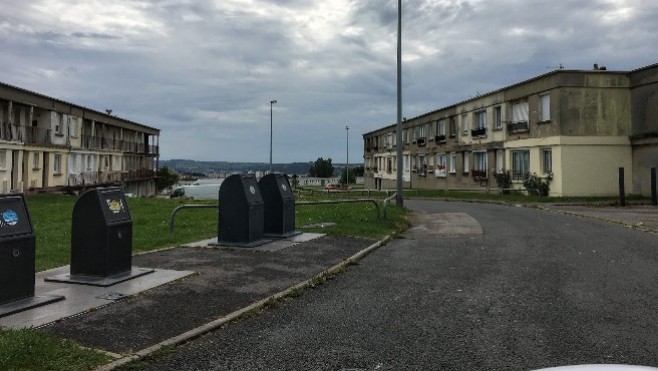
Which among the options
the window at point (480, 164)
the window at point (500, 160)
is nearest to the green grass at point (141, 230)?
the window at point (500, 160)

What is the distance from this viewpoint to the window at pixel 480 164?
36344 mm

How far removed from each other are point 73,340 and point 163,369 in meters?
1.13

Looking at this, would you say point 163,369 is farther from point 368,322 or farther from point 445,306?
point 445,306

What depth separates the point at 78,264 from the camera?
7.08 metres

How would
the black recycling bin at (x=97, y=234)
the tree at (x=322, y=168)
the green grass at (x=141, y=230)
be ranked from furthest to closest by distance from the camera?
1. the tree at (x=322, y=168)
2. the green grass at (x=141, y=230)
3. the black recycling bin at (x=97, y=234)

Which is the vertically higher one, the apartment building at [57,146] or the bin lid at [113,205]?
the apartment building at [57,146]

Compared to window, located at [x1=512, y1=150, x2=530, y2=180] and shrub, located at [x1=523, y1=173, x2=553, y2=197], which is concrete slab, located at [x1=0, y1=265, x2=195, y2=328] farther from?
window, located at [x1=512, y1=150, x2=530, y2=180]

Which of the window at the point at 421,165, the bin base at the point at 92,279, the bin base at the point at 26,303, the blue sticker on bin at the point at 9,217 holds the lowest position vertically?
the bin base at the point at 26,303

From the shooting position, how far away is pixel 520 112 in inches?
1252

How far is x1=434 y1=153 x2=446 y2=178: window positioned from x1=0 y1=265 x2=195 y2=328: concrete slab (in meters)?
37.9

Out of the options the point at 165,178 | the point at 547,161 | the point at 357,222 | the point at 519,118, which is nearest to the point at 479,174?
the point at 519,118

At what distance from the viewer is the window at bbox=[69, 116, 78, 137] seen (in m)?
41.2

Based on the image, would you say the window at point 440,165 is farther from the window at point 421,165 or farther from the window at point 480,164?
the window at point 480,164

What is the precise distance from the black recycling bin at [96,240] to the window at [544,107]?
26.6m
